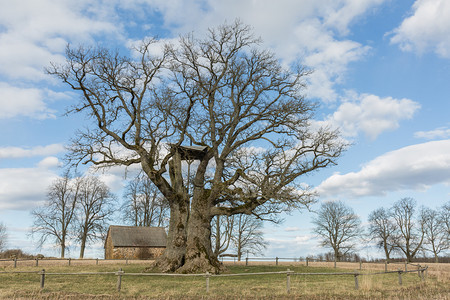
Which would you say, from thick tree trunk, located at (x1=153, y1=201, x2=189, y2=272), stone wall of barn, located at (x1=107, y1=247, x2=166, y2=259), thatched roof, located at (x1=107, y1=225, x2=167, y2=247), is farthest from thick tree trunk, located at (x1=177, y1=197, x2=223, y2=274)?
stone wall of barn, located at (x1=107, y1=247, x2=166, y2=259)

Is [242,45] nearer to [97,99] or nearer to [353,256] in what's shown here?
[97,99]

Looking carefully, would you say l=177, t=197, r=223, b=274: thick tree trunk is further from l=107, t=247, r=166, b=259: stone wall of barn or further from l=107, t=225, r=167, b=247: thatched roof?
l=107, t=247, r=166, b=259: stone wall of barn

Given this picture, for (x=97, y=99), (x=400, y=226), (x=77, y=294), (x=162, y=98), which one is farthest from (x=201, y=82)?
(x=400, y=226)

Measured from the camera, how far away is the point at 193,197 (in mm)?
23969

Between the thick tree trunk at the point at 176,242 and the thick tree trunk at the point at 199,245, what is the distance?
0.60m

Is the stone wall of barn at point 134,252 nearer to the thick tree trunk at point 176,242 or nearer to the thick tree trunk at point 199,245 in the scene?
the thick tree trunk at point 176,242

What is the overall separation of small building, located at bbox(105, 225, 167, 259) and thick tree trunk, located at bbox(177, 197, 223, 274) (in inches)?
1041

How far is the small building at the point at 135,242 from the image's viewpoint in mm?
46572

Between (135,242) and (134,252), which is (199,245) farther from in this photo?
(134,252)

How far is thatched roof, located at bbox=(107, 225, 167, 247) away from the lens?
A: 4691 cm

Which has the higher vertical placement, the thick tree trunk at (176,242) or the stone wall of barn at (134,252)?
the thick tree trunk at (176,242)

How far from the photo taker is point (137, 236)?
4775 centimetres

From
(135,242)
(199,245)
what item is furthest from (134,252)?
(199,245)

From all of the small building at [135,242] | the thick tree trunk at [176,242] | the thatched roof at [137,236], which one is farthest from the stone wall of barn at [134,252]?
the thick tree trunk at [176,242]
